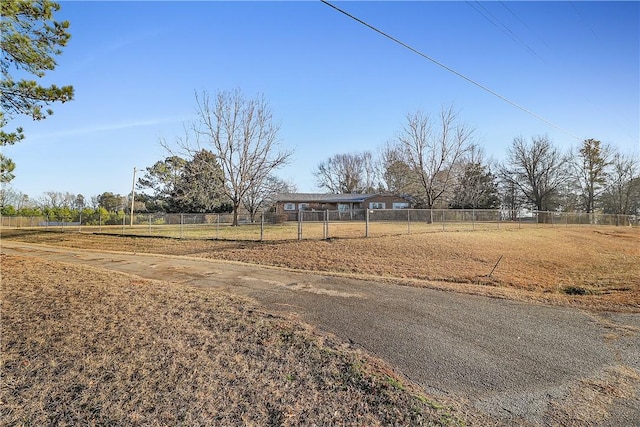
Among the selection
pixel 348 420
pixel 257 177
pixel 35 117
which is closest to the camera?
pixel 348 420

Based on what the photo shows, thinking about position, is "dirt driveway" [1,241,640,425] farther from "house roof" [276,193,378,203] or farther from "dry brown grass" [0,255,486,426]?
"house roof" [276,193,378,203]

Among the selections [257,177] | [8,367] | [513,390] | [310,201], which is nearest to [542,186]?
[310,201]

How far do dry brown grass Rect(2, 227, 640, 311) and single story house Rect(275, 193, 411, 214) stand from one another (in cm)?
2960

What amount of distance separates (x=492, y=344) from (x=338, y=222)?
2118 centimetres

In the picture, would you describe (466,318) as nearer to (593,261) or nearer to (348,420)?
(348,420)

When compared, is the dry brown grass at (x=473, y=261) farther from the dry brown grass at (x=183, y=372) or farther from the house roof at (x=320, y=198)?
the house roof at (x=320, y=198)

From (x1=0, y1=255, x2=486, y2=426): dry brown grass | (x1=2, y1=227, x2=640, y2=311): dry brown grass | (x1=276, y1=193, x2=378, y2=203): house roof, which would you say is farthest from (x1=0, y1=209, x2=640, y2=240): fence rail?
(x1=0, y1=255, x2=486, y2=426): dry brown grass

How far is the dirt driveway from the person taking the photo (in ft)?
10.7

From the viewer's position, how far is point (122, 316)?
5059 millimetres

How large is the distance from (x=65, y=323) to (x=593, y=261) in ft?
51.4

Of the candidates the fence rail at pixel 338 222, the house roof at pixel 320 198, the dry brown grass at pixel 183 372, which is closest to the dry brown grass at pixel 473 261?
the fence rail at pixel 338 222

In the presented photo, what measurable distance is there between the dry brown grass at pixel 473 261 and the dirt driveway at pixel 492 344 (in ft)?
5.19

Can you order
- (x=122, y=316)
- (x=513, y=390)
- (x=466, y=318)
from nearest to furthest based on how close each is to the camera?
1. (x=513, y=390)
2. (x=122, y=316)
3. (x=466, y=318)

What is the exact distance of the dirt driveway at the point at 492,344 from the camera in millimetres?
3254
